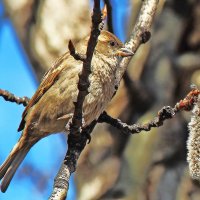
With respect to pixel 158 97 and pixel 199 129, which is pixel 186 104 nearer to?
pixel 199 129

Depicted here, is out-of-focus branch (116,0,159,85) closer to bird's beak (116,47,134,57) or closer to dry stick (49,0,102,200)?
bird's beak (116,47,134,57)

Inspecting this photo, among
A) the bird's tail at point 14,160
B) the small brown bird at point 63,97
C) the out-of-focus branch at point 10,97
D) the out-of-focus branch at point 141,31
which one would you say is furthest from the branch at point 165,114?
the bird's tail at point 14,160

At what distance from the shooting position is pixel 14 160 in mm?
4551

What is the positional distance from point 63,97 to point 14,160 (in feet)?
2.52

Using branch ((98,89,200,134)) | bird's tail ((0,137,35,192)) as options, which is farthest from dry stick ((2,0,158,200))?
bird's tail ((0,137,35,192))

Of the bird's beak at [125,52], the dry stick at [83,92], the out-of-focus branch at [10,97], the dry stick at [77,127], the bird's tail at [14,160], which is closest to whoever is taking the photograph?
the dry stick at [77,127]

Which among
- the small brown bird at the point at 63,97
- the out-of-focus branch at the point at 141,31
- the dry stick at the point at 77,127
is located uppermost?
the out-of-focus branch at the point at 141,31

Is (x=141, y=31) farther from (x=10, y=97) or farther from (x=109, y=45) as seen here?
(x=10, y=97)

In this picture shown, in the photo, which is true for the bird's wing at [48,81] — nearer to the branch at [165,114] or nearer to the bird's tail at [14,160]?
the bird's tail at [14,160]

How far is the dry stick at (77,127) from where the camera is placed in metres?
2.31

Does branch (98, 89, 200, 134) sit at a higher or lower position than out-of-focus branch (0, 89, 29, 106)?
lower

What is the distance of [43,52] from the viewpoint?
6.63 metres

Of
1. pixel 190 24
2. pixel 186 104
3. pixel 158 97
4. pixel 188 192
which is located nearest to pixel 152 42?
pixel 190 24

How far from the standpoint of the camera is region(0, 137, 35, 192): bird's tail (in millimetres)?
4426
